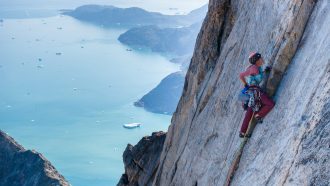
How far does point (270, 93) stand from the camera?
6.18 meters

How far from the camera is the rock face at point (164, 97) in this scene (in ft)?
221

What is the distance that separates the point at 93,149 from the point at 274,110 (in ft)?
156

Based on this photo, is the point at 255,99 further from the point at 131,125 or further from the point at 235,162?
the point at 131,125

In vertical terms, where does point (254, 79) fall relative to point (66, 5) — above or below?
above

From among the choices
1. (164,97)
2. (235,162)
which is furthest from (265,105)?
(164,97)

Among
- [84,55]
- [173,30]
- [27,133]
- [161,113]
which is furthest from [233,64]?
[173,30]

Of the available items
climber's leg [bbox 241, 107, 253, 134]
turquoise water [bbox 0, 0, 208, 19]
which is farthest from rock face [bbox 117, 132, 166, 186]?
turquoise water [bbox 0, 0, 208, 19]

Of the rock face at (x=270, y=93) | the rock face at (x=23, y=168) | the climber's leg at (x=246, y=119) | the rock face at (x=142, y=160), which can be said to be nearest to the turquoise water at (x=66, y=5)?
the rock face at (x=23, y=168)

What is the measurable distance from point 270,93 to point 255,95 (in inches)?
12.2

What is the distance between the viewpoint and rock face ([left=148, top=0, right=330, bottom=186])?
15.6 ft

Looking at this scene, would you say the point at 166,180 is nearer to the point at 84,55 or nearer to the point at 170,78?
the point at 170,78

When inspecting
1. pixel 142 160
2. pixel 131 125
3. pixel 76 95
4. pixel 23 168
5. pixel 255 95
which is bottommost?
pixel 76 95

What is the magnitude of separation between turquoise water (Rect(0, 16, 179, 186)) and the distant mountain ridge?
13.0 metres

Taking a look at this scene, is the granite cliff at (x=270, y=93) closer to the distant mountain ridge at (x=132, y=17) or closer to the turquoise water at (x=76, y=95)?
the turquoise water at (x=76, y=95)
